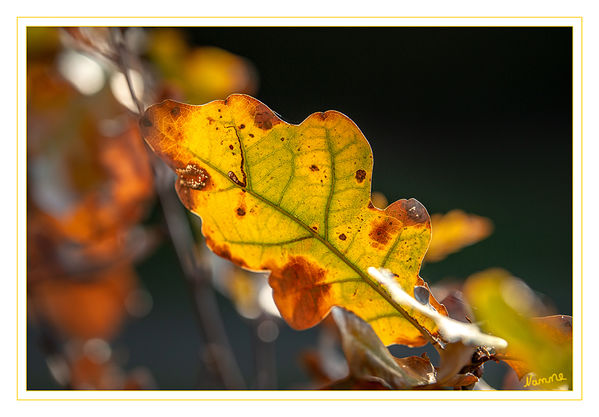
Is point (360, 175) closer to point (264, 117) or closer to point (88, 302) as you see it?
point (264, 117)

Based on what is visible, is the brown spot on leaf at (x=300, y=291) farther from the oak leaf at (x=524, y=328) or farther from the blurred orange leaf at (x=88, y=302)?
the blurred orange leaf at (x=88, y=302)

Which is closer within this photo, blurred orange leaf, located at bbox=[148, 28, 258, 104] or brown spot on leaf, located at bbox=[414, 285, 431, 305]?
brown spot on leaf, located at bbox=[414, 285, 431, 305]

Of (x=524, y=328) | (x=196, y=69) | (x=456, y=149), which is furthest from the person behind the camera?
(x=456, y=149)

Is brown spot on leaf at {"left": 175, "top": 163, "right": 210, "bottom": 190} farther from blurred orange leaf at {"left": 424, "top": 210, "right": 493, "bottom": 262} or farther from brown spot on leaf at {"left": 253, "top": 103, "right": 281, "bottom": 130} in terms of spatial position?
blurred orange leaf at {"left": 424, "top": 210, "right": 493, "bottom": 262}

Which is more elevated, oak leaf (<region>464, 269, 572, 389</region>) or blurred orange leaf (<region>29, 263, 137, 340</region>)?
oak leaf (<region>464, 269, 572, 389</region>)

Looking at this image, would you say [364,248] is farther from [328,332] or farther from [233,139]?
[328,332]

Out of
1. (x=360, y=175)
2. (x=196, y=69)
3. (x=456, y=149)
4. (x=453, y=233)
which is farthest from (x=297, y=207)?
(x=456, y=149)

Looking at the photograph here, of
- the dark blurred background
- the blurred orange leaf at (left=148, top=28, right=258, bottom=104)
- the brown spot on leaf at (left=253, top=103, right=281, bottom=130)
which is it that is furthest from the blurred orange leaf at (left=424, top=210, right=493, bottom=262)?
the dark blurred background
